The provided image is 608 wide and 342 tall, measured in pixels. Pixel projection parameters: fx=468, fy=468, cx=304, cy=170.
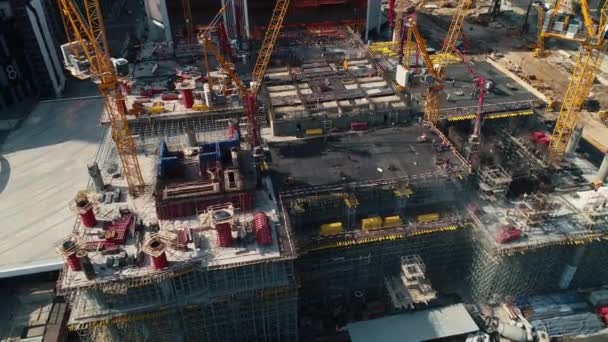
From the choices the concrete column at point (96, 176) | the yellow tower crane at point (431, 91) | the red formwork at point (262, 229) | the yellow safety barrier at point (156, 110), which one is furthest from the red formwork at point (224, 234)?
the yellow tower crane at point (431, 91)

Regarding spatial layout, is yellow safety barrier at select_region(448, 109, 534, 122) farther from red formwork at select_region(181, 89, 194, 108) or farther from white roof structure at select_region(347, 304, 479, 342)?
red formwork at select_region(181, 89, 194, 108)

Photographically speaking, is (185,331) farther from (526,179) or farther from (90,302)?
(526,179)

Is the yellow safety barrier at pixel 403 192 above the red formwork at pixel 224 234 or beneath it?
beneath

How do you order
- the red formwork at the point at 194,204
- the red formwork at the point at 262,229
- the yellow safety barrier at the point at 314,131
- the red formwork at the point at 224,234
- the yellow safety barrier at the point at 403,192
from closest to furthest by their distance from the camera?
the red formwork at the point at 224,234 → the red formwork at the point at 262,229 → the red formwork at the point at 194,204 → the yellow safety barrier at the point at 403,192 → the yellow safety barrier at the point at 314,131

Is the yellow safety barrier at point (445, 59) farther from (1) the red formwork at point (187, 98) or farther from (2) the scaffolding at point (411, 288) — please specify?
(2) the scaffolding at point (411, 288)

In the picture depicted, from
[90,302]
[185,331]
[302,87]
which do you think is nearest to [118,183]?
[90,302]

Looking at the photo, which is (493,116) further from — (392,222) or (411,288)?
(411,288)
